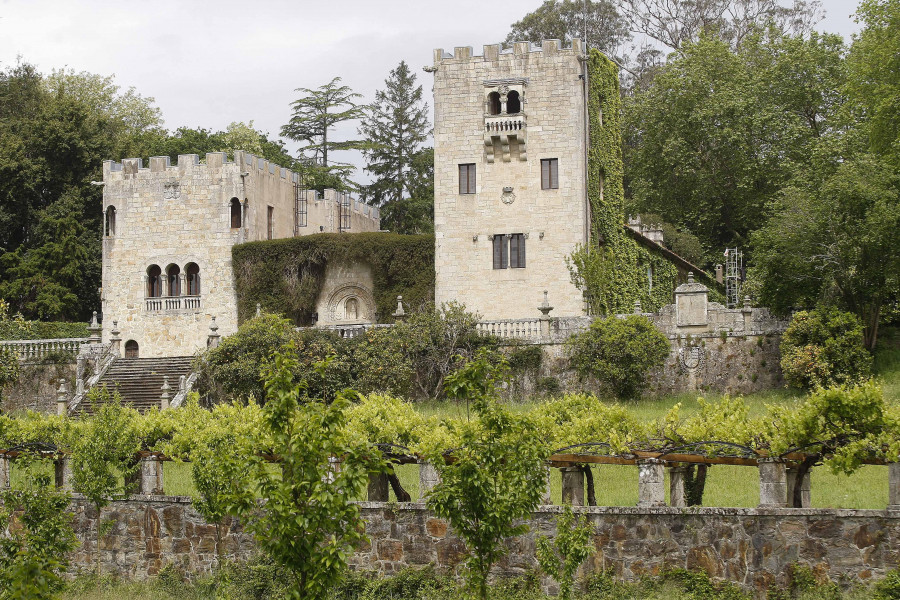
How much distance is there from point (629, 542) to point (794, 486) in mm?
2951

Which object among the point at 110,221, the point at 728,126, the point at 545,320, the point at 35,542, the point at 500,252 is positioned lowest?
the point at 35,542

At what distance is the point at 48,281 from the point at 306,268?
521 inches

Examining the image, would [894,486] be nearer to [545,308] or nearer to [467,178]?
[545,308]

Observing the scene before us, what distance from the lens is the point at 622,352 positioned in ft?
115

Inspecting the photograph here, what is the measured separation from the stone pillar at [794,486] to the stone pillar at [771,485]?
0.28m

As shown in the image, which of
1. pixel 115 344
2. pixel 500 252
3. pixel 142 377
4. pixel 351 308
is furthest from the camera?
pixel 351 308

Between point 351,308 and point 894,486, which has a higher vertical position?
point 351,308

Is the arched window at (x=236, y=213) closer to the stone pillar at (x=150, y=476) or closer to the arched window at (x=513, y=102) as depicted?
the arched window at (x=513, y=102)

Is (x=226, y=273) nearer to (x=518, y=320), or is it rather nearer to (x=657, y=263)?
(x=518, y=320)

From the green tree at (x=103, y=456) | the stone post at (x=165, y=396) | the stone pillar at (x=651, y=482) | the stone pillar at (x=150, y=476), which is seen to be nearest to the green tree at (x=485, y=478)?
the stone pillar at (x=651, y=482)

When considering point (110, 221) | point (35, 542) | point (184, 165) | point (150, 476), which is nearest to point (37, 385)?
point (110, 221)

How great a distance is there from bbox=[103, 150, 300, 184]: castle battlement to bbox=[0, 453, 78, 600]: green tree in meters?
21.3

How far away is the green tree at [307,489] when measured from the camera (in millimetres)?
15500

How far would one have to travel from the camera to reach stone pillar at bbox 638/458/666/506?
21.5m
